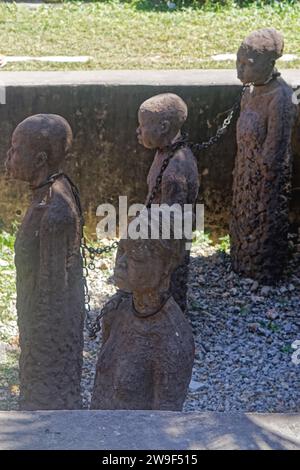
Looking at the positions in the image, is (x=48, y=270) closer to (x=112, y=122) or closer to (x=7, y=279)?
(x=7, y=279)

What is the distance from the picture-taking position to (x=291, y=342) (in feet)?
21.2

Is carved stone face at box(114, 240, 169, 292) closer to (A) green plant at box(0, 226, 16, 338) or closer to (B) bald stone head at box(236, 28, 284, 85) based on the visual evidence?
(A) green plant at box(0, 226, 16, 338)

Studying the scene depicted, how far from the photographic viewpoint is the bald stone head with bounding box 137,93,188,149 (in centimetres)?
A: 564

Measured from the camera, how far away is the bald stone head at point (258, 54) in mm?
6605

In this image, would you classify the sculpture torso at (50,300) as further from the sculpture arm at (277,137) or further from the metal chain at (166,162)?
the sculpture arm at (277,137)

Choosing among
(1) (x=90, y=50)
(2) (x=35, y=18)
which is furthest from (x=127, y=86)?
(2) (x=35, y=18)

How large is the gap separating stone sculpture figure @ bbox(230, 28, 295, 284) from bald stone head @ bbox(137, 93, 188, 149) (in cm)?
120

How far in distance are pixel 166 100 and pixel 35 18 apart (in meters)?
5.63

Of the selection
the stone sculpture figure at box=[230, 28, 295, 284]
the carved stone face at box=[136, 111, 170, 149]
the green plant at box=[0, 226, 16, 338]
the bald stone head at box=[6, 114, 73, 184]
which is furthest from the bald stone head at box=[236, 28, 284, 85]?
the bald stone head at box=[6, 114, 73, 184]

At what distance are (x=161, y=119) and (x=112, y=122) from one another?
2156 millimetres

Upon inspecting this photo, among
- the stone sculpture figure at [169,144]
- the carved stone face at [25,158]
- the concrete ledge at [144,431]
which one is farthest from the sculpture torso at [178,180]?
the concrete ledge at [144,431]

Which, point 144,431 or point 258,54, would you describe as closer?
point 144,431

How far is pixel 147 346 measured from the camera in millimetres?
3814

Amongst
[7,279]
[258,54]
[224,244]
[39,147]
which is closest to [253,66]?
[258,54]
